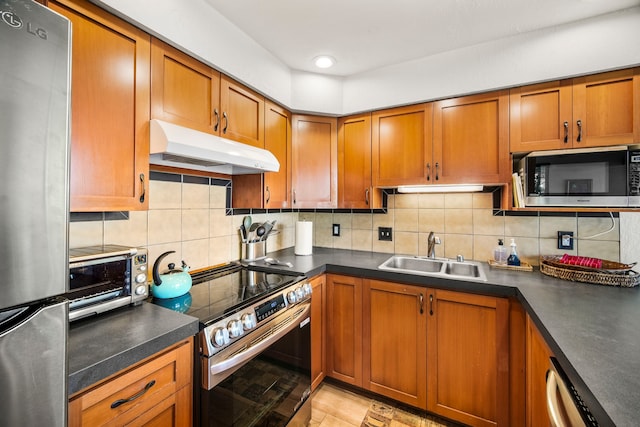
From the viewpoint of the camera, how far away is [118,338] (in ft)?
2.90

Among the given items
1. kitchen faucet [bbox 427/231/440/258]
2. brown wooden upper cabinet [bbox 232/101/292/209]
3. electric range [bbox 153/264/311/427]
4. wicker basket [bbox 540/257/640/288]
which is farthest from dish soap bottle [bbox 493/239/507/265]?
brown wooden upper cabinet [bbox 232/101/292/209]

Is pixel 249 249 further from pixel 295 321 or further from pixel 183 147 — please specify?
pixel 183 147

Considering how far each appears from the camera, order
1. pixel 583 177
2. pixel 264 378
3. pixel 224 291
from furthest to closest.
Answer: pixel 583 177 → pixel 224 291 → pixel 264 378

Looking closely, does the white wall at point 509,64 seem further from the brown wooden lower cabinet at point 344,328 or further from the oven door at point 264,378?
the oven door at point 264,378

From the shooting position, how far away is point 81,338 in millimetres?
875

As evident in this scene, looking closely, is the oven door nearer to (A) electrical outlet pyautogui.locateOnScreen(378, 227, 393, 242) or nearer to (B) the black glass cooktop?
(B) the black glass cooktop

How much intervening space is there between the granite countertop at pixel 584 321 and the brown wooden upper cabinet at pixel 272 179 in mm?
494

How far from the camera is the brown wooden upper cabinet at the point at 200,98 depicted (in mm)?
1266

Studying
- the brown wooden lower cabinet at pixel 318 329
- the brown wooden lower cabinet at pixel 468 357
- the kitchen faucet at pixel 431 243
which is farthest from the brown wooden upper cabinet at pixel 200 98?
the brown wooden lower cabinet at pixel 468 357

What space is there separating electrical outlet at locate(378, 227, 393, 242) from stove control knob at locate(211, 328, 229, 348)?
162cm

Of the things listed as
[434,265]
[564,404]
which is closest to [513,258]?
[434,265]

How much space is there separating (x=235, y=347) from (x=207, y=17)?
5.40ft

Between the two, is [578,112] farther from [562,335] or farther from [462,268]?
[562,335]

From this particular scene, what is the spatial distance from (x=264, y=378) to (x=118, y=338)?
0.69m
